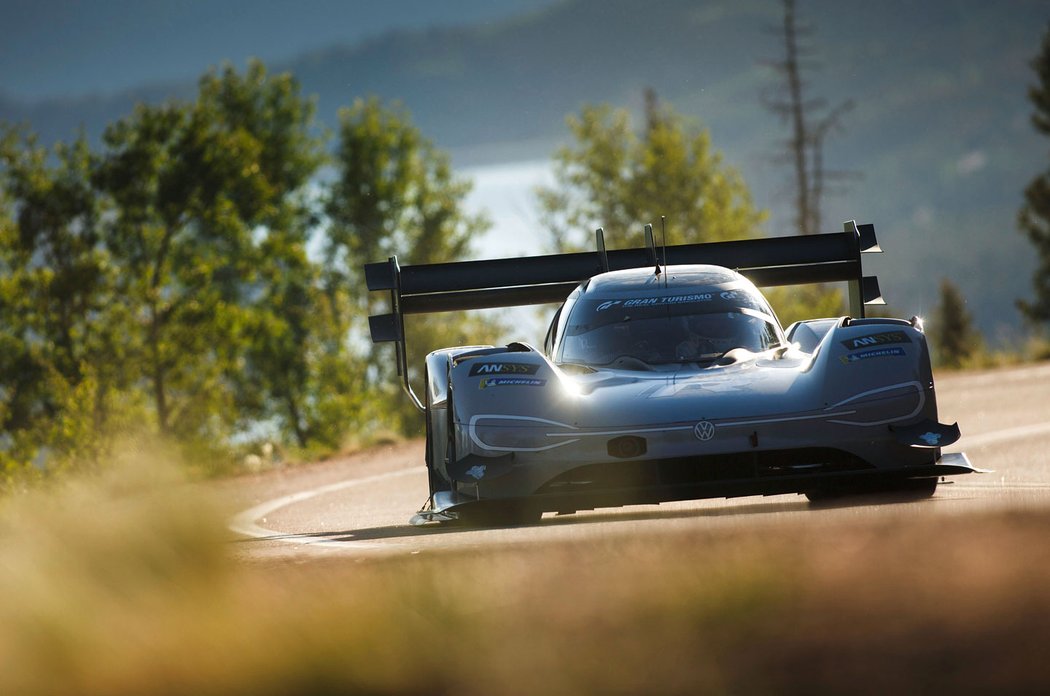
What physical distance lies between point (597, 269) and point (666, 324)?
210 centimetres

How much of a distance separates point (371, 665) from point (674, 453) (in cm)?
392

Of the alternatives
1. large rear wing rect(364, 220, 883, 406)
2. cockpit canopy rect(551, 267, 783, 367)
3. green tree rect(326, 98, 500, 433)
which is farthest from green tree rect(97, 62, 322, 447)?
cockpit canopy rect(551, 267, 783, 367)

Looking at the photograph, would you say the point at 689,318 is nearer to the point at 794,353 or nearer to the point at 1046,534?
the point at 794,353

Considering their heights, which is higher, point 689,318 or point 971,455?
point 689,318

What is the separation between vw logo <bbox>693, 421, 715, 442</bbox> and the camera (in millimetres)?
6797

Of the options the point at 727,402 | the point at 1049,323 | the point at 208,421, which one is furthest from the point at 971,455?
the point at 1049,323

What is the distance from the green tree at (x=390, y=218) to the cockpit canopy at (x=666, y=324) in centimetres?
5709

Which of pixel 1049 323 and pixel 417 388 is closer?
pixel 1049 323

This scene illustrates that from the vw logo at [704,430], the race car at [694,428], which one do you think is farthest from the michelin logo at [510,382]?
the vw logo at [704,430]

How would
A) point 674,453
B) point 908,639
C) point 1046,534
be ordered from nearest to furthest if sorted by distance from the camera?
point 908,639 < point 1046,534 < point 674,453

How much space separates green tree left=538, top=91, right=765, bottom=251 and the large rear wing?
2301 inches

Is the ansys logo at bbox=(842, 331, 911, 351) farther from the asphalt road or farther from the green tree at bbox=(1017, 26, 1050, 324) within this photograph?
the green tree at bbox=(1017, 26, 1050, 324)

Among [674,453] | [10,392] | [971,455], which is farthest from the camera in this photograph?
[10,392]

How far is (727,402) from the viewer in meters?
6.94
